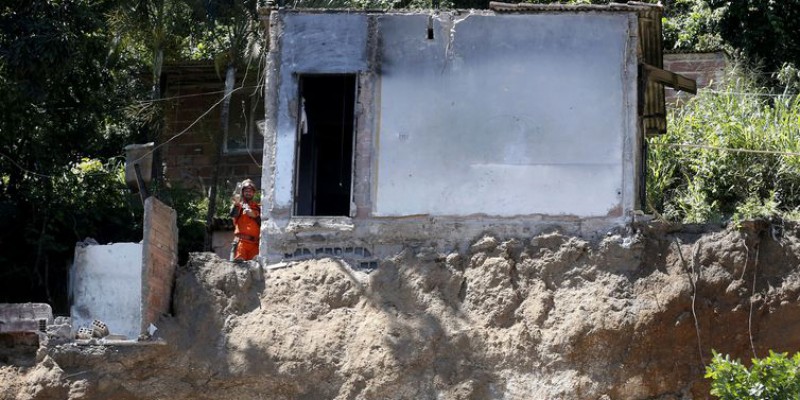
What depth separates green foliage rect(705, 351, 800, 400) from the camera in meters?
11.3

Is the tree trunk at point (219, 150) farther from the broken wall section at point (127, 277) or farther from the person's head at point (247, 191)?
the broken wall section at point (127, 277)

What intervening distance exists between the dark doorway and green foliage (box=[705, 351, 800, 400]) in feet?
17.1

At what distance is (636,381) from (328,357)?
8.62 ft

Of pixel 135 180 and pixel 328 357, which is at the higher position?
pixel 135 180

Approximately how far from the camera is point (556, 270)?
544 inches

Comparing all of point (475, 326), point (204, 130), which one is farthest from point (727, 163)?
point (204, 130)

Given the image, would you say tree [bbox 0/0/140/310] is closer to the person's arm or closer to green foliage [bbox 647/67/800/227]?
the person's arm

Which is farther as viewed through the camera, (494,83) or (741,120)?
(741,120)

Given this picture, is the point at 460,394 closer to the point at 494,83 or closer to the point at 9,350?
the point at 494,83

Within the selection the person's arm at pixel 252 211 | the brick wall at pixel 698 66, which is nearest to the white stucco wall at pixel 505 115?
the person's arm at pixel 252 211

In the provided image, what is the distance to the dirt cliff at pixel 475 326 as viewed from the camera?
13391 mm

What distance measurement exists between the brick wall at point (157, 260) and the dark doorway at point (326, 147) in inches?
Result: 61.1

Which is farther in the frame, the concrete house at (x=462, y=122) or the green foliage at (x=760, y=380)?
the concrete house at (x=462, y=122)

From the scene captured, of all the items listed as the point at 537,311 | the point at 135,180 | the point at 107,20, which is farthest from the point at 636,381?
the point at 107,20
